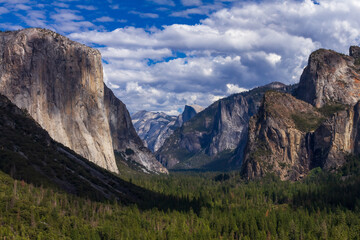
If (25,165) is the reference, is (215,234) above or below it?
below

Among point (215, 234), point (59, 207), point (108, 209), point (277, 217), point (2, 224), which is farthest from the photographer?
point (277, 217)

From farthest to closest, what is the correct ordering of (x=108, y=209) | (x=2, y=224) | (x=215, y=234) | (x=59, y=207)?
(x=108, y=209)
(x=215, y=234)
(x=59, y=207)
(x=2, y=224)

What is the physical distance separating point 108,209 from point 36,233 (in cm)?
5110

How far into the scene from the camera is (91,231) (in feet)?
454

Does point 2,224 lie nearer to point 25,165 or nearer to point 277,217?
point 25,165

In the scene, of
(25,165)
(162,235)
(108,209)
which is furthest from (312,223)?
(25,165)

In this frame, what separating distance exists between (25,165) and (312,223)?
121641 mm

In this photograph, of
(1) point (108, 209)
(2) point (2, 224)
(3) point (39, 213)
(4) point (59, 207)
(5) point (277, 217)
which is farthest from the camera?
(5) point (277, 217)

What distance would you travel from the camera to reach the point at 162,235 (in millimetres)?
149500

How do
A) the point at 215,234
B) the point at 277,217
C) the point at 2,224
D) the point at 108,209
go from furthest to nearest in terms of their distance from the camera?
the point at 277,217
the point at 108,209
the point at 215,234
the point at 2,224

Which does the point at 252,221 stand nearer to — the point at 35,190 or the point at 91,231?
the point at 91,231

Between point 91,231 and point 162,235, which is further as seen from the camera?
point 162,235

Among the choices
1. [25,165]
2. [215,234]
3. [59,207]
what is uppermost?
[25,165]

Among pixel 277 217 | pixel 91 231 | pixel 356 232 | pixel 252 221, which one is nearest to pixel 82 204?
pixel 91 231
